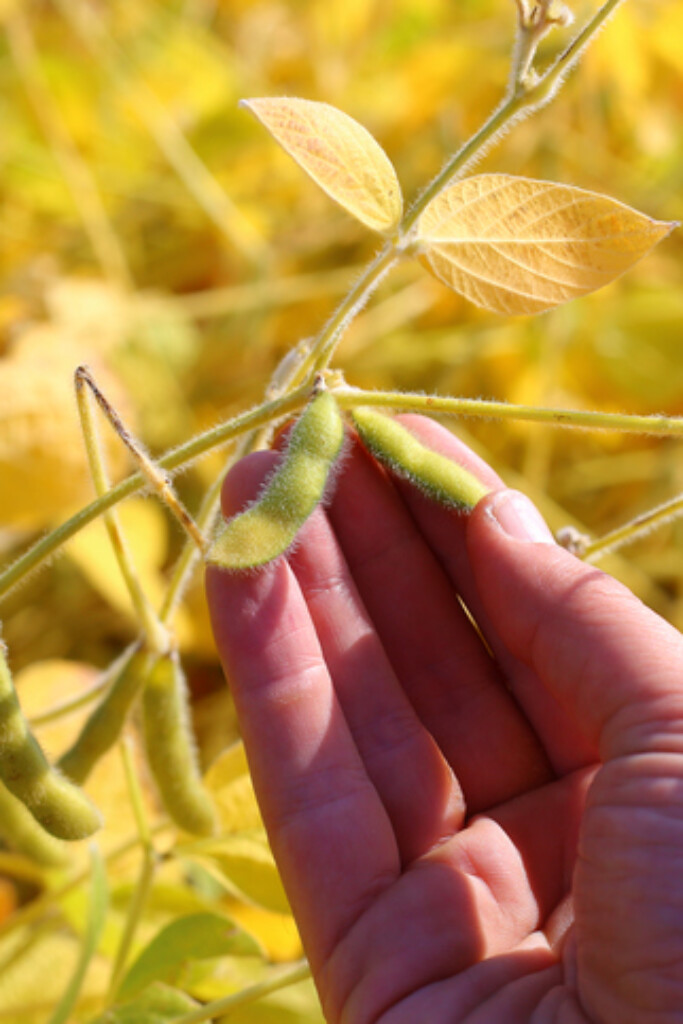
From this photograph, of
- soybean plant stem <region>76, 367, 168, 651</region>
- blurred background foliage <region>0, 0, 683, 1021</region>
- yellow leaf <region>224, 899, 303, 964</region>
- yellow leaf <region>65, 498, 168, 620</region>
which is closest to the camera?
soybean plant stem <region>76, 367, 168, 651</region>

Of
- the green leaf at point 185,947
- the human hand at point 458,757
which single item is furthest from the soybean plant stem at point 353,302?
the green leaf at point 185,947

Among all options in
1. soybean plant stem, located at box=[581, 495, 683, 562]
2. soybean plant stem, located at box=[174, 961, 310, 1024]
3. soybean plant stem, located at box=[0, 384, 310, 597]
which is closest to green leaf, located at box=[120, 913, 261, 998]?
soybean plant stem, located at box=[174, 961, 310, 1024]

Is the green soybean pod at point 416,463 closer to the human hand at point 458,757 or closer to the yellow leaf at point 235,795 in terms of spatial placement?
the human hand at point 458,757

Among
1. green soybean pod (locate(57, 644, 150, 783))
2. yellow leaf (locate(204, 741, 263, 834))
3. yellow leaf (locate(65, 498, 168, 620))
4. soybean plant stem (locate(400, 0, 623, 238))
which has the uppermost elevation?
soybean plant stem (locate(400, 0, 623, 238))

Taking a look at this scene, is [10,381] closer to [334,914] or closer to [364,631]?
[364,631]

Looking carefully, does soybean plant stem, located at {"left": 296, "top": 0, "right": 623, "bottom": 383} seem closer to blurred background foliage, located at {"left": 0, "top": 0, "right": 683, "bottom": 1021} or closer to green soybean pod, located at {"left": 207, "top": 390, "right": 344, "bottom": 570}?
green soybean pod, located at {"left": 207, "top": 390, "right": 344, "bottom": 570}

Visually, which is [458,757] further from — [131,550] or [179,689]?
[131,550]
